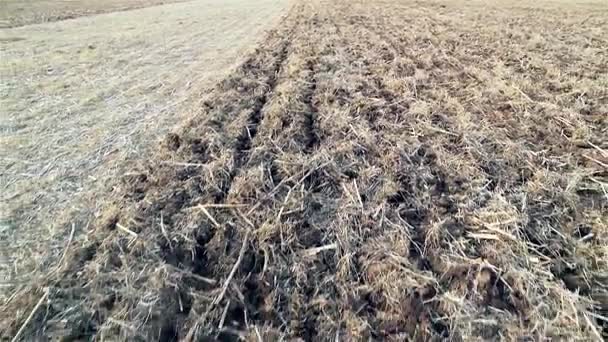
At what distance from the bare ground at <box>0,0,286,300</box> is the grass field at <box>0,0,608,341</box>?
396 mm

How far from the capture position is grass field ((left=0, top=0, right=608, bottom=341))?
2.22 metres

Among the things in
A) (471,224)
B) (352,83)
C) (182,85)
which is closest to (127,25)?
(182,85)

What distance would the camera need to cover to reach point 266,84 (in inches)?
246

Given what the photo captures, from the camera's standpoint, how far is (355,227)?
2.93m

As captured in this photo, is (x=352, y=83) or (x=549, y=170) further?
(x=352, y=83)

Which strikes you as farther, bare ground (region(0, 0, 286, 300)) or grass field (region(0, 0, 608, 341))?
bare ground (region(0, 0, 286, 300))

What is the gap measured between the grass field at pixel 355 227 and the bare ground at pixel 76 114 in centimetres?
40

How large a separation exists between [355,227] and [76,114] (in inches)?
203

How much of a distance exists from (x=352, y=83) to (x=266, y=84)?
1.57 metres

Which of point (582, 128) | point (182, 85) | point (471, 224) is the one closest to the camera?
point (471, 224)

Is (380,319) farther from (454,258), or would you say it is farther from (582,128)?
(582,128)

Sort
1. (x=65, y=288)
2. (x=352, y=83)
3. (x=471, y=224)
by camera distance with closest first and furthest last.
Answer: (x=65, y=288), (x=471, y=224), (x=352, y=83)

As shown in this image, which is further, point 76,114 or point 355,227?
point 76,114

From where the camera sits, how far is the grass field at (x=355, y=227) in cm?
222
